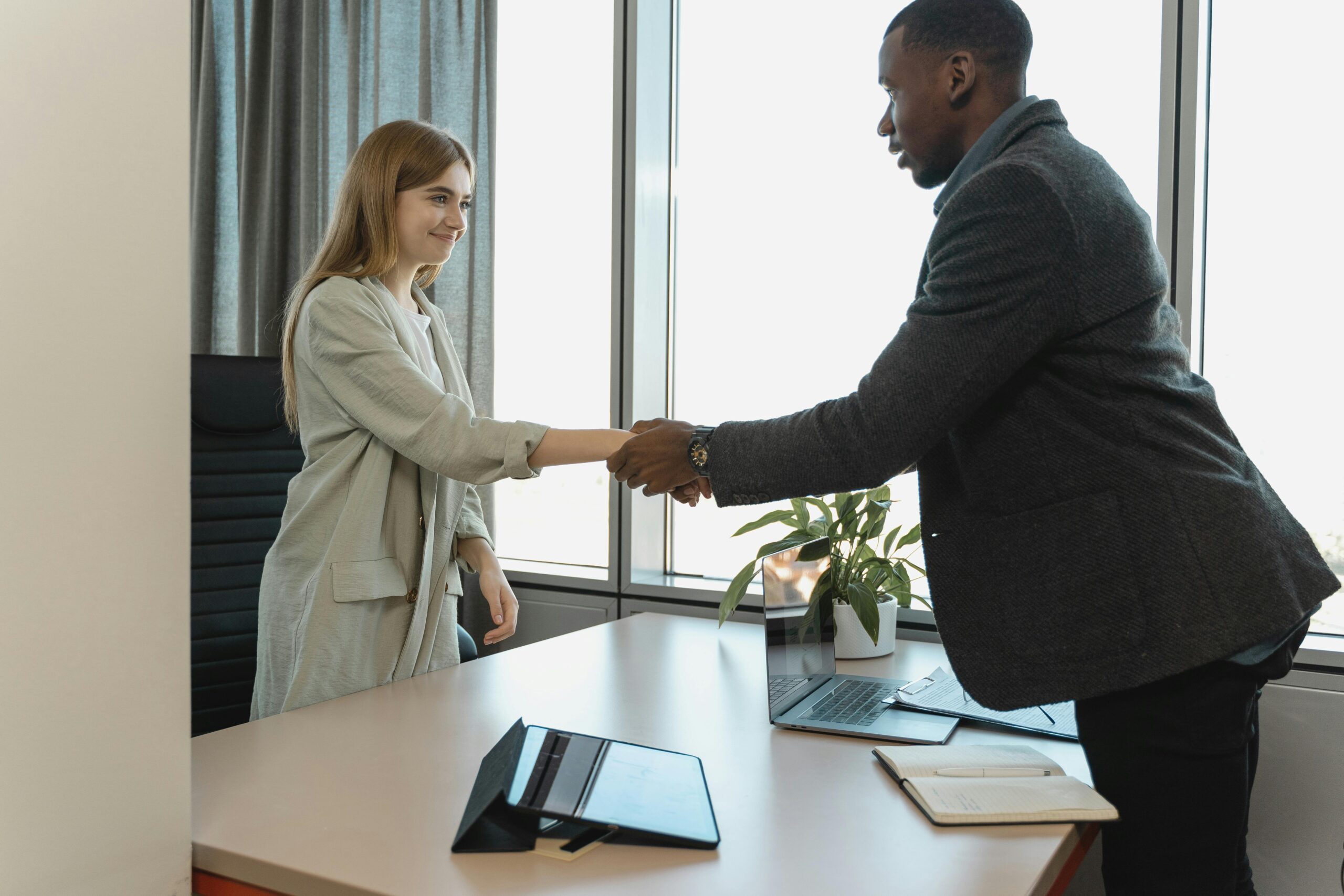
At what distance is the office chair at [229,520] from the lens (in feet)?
6.75

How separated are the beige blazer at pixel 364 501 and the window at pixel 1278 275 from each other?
4.36 ft

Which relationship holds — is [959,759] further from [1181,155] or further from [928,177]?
[1181,155]

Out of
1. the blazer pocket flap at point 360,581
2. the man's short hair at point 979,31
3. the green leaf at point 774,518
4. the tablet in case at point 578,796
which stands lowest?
the tablet in case at point 578,796

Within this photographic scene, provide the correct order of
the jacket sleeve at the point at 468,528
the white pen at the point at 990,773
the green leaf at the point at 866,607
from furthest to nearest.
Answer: the jacket sleeve at the point at 468,528, the green leaf at the point at 866,607, the white pen at the point at 990,773

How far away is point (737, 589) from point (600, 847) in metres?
0.97

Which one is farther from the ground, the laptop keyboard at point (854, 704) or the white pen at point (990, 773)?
the white pen at point (990, 773)

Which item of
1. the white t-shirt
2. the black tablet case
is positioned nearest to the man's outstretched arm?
the black tablet case

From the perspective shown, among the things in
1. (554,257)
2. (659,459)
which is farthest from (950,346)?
(554,257)

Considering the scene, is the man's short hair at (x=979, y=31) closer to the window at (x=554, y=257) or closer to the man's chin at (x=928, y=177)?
the man's chin at (x=928, y=177)

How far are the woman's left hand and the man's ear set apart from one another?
3.42 feet

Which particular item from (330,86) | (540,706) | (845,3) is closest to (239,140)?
(330,86)

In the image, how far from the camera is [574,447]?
1.58 m

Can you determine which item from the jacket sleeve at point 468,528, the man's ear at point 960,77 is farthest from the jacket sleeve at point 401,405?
the man's ear at point 960,77

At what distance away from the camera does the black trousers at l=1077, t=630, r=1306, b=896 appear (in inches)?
35.9
